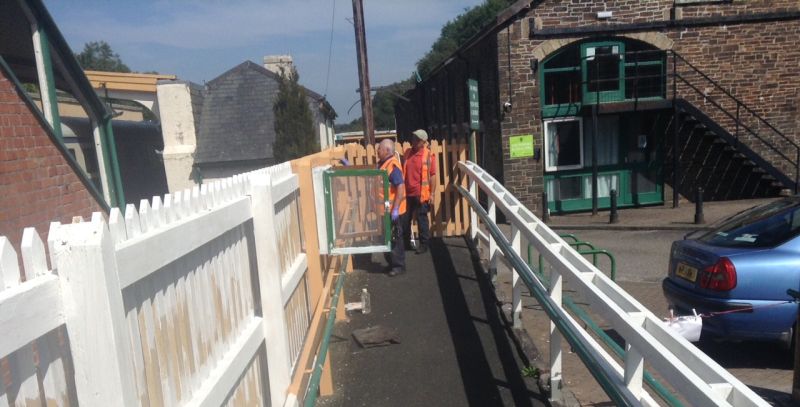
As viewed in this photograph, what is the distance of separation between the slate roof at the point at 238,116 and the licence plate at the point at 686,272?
20331 millimetres

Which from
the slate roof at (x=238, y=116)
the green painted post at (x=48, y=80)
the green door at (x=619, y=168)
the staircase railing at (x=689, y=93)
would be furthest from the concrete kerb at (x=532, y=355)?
the slate roof at (x=238, y=116)

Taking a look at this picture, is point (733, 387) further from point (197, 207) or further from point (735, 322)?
point (735, 322)

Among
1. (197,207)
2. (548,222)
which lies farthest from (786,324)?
(548,222)

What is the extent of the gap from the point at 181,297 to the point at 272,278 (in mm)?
985

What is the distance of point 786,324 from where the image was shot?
225 inches

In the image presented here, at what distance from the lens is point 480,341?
531 centimetres

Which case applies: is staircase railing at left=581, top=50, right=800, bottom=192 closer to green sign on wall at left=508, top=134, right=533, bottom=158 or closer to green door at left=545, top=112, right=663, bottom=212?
green door at left=545, top=112, right=663, bottom=212

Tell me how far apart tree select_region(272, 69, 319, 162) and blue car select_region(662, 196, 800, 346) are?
19339 millimetres

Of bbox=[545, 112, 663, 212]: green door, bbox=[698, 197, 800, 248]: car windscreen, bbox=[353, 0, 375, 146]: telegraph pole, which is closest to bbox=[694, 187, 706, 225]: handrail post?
bbox=[545, 112, 663, 212]: green door

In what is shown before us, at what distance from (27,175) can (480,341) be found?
4.12 meters

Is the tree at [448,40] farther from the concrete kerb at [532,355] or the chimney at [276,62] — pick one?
the concrete kerb at [532,355]

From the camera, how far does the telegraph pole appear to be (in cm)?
1225

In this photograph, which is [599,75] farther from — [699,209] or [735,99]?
[699,209]

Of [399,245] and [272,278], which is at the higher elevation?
[272,278]
